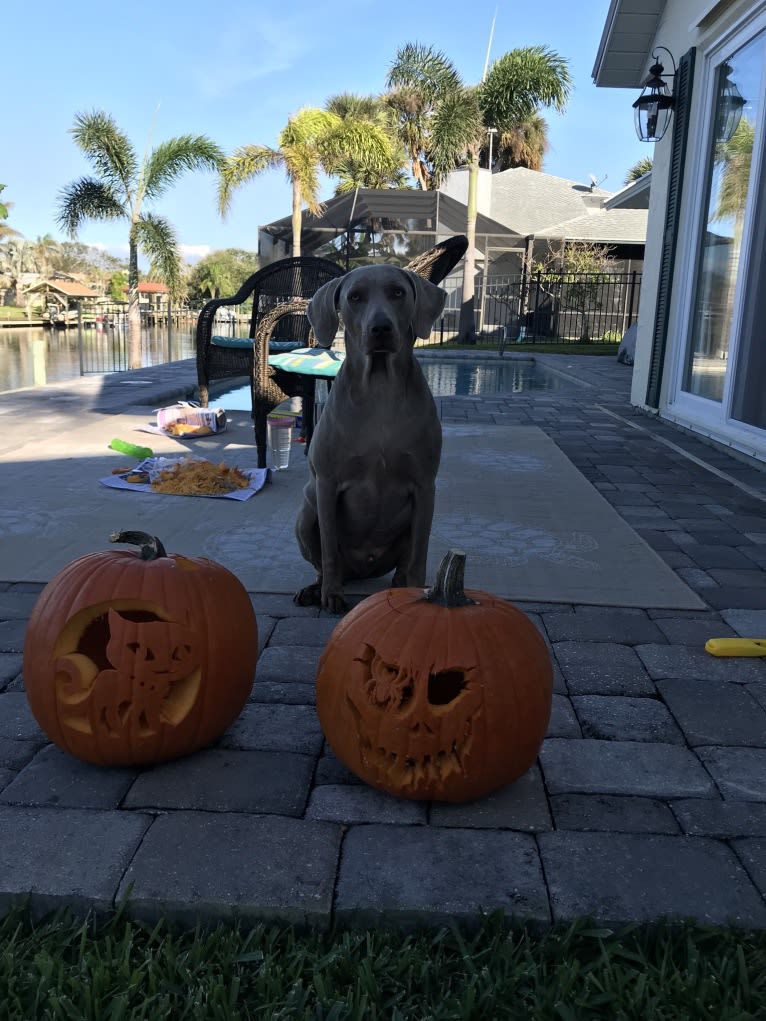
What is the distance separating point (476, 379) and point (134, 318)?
26.4ft

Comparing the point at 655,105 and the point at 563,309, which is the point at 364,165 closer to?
the point at 563,309

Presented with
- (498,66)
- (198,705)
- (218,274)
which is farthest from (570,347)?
(218,274)

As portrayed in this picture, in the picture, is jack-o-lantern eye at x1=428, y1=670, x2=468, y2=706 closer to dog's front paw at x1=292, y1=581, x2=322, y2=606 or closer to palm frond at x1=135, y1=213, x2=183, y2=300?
dog's front paw at x1=292, y1=581, x2=322, y2=606

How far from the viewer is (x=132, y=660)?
1757 millimetres

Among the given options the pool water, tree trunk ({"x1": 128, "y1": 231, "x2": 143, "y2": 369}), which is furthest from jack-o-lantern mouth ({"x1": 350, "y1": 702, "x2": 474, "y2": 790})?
tree trunk ({"x1": 128, "y1": 231, "x2": 143, "y2": 369})

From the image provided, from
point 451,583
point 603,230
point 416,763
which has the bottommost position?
point 416,763

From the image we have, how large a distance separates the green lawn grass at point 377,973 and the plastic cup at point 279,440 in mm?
4118

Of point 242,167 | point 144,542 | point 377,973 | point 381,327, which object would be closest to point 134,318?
point 242,167

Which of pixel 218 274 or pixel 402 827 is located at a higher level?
pixel 218 274

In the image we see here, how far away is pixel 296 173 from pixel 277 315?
57.1 ft

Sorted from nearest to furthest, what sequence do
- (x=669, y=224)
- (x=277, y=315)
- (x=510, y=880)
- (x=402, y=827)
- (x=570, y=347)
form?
(x=510, y=880) < (x=402, y=827) < (x=277, y=315) < (x=669, y=224) < (x=570, y=347)

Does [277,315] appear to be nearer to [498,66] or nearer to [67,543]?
[67,543]

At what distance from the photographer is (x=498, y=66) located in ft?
80.5

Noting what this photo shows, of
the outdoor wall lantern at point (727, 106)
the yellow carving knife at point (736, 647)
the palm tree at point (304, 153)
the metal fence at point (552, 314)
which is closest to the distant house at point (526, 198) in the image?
the metal fence at point (552, 314)
